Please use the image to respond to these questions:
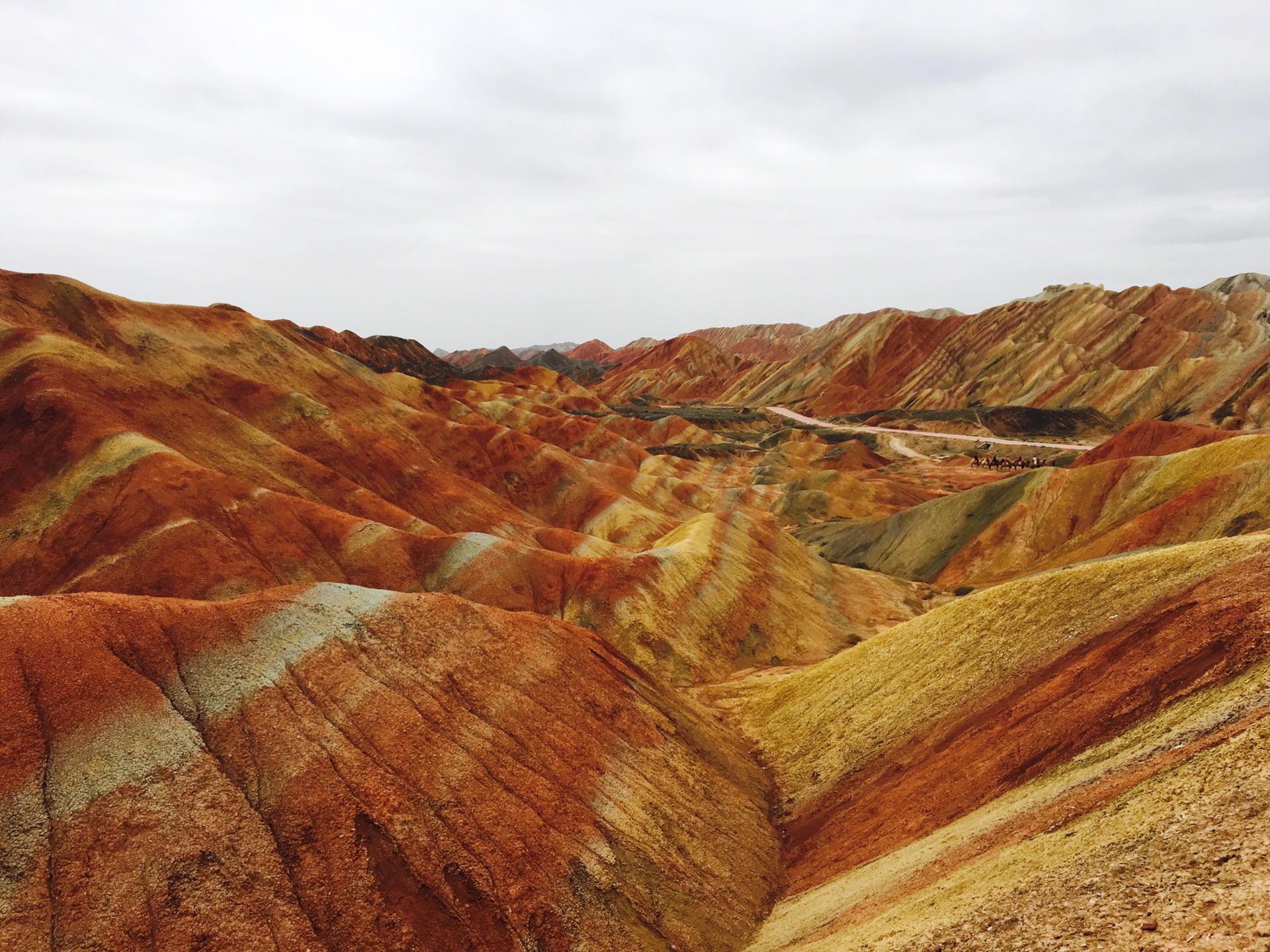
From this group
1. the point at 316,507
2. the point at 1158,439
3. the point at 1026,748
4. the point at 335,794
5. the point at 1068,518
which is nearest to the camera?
the point at 335,794

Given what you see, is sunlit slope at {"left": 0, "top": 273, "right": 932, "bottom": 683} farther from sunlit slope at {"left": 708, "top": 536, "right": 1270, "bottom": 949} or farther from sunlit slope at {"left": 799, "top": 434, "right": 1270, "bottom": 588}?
sunlit slope at {"left": 708, "top": 536, "right": 1270, "bottom": 949}

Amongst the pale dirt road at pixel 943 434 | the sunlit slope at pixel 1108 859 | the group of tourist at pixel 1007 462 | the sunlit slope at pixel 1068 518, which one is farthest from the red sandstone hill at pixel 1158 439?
the sunlit slope at pixel 1108 859

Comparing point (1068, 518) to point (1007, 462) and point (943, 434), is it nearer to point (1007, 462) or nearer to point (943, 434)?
point (1007, 462)

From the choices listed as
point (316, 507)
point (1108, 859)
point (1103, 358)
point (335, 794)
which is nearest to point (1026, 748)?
point (1108, 859)

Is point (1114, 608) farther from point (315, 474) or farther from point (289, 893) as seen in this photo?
point (315, 474)

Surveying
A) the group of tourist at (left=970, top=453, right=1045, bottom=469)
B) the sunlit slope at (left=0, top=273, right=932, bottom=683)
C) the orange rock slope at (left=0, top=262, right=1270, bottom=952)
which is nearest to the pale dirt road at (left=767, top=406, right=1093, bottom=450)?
the group of tourist at (left=970, top=453, right=1045, bottom=469)
